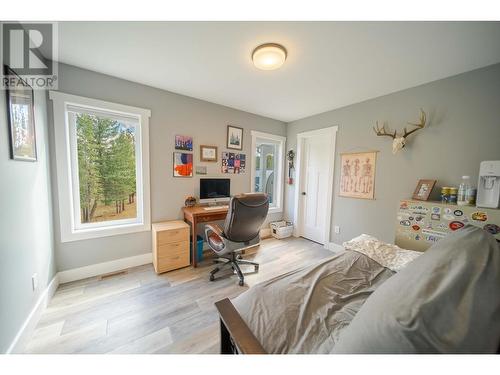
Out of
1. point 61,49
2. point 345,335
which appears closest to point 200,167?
point 61,49

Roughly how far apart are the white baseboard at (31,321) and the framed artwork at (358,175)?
3.63 metres

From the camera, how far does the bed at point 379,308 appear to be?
19.6 inches

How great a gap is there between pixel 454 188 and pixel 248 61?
2.45m

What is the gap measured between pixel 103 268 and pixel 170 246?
2.66 ft

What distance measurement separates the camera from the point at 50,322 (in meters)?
1.49

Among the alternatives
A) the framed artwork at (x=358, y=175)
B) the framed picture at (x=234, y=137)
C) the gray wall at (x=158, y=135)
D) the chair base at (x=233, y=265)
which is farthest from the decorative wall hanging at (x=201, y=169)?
the framed artwork at (x=358, y=175)

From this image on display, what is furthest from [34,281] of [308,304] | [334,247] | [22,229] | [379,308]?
[334,247]

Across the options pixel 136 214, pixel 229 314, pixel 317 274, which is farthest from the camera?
pixel 136 214

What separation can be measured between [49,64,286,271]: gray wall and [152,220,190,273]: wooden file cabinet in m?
0.31

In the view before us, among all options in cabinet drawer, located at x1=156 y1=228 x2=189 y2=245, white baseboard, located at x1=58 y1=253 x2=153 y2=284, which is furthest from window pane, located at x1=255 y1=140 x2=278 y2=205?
white baseboard, located at x1=58 y1=253 x2=153 y2=284

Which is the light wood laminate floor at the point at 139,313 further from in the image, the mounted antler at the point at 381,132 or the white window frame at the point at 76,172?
the mounted antler at the point at 381,132

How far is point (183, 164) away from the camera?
2637 millimetres

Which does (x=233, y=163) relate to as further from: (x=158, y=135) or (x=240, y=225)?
(x=240, y=225)
